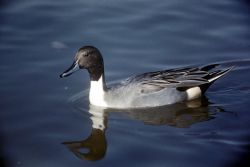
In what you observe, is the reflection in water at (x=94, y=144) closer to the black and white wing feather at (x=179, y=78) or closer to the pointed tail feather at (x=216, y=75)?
the black and white wing feather at (x=179, y=78)

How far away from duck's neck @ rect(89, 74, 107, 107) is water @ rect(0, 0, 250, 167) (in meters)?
0.12

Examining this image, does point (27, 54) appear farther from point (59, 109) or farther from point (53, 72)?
point (59, 109)

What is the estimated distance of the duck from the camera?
8.70 metres

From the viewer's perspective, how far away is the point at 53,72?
9.39 meters

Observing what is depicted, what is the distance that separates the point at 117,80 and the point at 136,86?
2.08ft

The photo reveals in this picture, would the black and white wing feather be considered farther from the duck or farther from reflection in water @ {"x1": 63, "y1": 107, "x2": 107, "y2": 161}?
reflection in water @ {"x1": 63, "y1": 107, "x2": 107, "y2": 161}

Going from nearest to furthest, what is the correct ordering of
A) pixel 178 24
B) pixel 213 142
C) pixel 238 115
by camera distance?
pixel 213 142
pixel 238 115
pixel 178 24

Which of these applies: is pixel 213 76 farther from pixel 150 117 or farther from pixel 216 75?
pixel 150 117

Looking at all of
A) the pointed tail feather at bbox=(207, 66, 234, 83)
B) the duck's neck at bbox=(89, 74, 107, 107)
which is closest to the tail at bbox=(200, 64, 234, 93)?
Answer: the pointed tail feather at bbox=(207, 66, 234, 83)

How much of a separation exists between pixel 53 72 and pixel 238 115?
2.63m

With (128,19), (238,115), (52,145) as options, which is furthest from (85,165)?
(128,19)

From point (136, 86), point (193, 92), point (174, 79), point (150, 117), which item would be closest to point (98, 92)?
point (136, 86)

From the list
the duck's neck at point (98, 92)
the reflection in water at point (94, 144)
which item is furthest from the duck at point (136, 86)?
the reflection in water at point (94, 144)

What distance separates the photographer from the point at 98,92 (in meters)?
8.75
